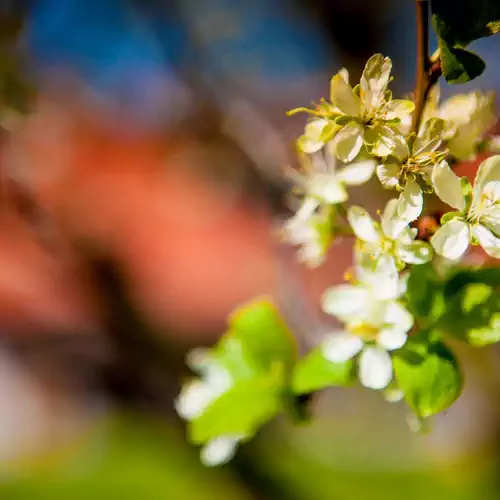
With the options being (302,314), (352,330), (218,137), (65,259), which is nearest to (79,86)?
(218,137)

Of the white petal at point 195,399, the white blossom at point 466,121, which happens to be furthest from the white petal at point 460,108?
the white petal at point 195,399

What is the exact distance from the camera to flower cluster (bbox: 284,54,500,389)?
1.22 feet

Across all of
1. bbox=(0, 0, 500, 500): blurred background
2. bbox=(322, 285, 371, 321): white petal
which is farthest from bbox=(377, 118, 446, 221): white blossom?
bbox=(0, 0, 500, 500): blurred background

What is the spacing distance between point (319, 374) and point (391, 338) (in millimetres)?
99

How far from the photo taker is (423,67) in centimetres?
38

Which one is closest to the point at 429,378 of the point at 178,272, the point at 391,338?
the point at 391,338

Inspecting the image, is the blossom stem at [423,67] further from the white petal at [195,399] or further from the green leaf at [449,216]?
the white petal at [195,399]

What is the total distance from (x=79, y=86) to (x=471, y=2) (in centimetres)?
200

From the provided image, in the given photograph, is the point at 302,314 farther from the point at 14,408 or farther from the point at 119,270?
the point at 14,408

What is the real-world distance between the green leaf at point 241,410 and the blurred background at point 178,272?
0.89 ft

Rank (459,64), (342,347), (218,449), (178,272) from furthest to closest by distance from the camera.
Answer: (178,272), (218,449), (342,347), (459,64)

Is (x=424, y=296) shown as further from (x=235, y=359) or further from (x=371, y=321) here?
(x=235, y=359)

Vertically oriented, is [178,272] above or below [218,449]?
above

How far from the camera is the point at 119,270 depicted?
2475 millimetres
